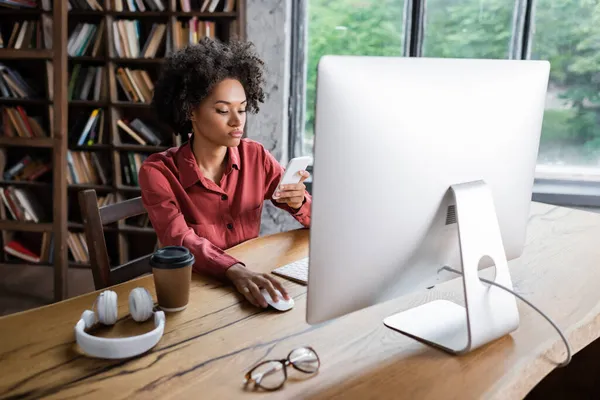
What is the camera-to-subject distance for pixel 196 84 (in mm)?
1738

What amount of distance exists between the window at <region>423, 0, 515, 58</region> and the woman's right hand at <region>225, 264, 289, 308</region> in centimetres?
236

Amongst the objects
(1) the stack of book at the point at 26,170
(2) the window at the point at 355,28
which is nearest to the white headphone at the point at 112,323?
(2) the window at the point at 355,28

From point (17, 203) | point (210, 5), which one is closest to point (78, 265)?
point (17, 203)

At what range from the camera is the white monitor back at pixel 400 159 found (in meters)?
0.81

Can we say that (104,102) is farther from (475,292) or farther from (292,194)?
(475,292)

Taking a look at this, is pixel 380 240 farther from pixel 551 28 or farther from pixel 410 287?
pixel 551 28

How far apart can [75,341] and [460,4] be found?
2.85 metres

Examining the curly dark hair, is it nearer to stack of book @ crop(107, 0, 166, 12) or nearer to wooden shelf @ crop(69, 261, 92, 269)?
stack of book @ crop(107, 0, 166, 12)

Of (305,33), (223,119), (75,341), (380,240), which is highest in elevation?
(305,33)

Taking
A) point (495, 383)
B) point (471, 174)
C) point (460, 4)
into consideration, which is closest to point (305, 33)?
point (460, 4)

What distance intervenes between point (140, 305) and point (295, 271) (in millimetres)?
426

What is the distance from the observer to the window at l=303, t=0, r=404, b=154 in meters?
3.26

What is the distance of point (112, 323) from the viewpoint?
41.0 inches

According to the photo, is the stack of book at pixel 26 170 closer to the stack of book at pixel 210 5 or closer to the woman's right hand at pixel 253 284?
the stack of book at pixel 210 5
